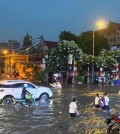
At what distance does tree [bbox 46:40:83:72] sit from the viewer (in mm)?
68312

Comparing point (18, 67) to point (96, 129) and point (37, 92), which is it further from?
point (96, 129)

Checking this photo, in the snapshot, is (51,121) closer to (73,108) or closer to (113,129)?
(73,108)

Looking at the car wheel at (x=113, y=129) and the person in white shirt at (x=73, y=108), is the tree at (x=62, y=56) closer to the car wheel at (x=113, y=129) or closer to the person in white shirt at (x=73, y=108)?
the person in white shirt at (x=73, y=108)

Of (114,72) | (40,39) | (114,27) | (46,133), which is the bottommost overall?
(46,133)

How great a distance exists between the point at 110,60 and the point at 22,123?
53.2m

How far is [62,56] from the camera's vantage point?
6875 centimetres

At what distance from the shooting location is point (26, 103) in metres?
27.5

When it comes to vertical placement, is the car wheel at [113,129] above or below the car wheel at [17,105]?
below

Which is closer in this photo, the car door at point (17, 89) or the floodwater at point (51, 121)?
the floodwater at point (51, 121)

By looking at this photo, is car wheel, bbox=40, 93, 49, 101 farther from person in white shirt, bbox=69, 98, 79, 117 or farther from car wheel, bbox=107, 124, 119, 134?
car wheel, bbox=107, 124, 119, 134

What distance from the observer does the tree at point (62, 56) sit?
224 ft

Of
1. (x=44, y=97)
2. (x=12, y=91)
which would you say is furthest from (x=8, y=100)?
(x=44, y=97)

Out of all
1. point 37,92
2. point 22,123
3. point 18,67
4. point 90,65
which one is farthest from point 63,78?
point 22,123

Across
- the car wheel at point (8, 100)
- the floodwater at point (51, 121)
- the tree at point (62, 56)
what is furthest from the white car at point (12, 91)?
the tree at point (62, 56)
